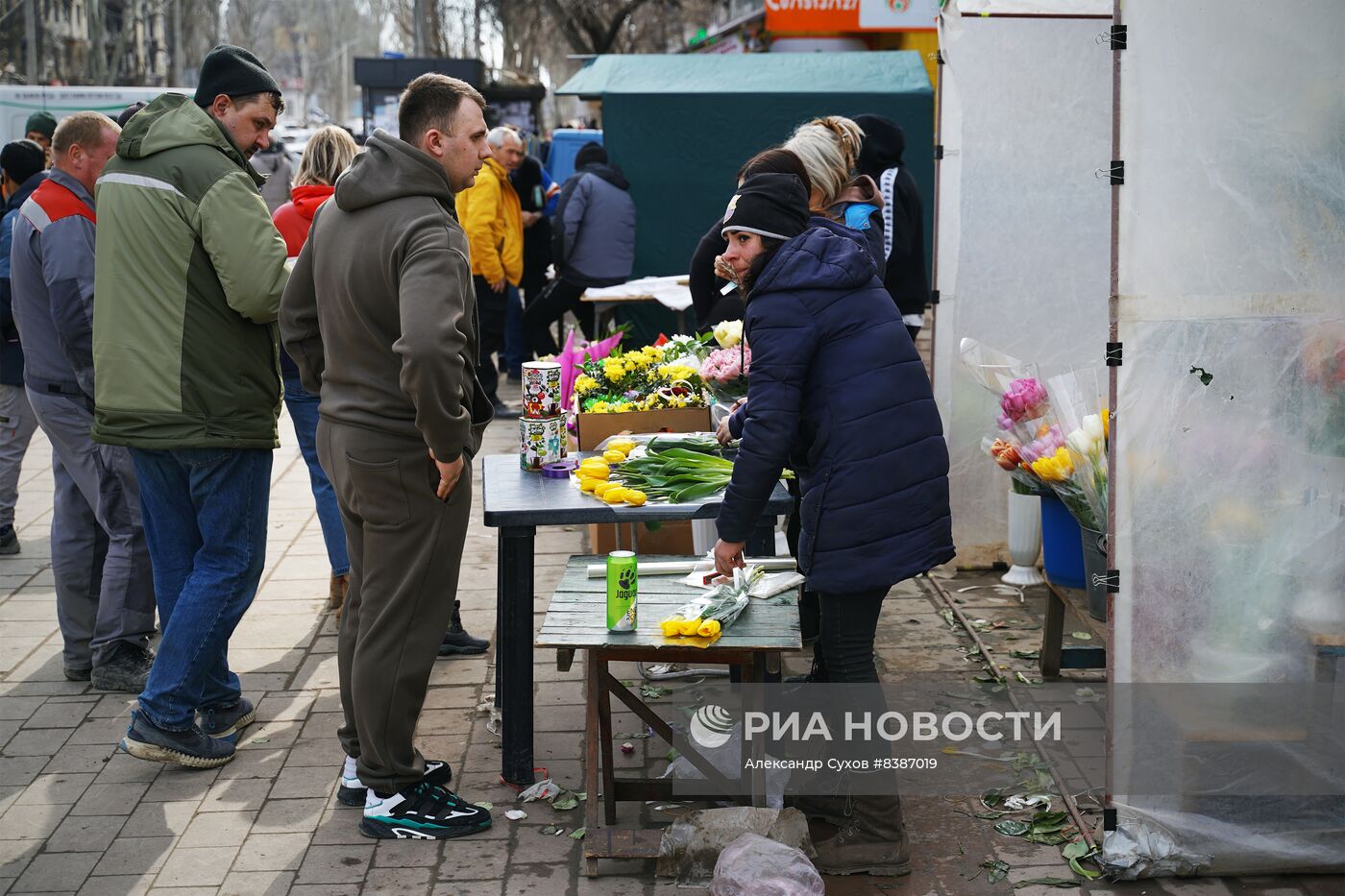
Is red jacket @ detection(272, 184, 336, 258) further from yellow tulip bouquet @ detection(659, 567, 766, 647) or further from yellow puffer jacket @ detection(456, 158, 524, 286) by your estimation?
yellow puffer jacket @ detection(456, 158, 524, 286)

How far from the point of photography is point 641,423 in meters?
5.44

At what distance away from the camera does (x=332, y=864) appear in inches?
152

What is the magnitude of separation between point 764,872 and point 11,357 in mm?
4773

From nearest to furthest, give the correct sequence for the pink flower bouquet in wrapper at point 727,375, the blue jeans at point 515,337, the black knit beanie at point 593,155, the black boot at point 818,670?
1. the black boot at point 818,670
2. the pink flower bouquet in wrapper at point 727,375
3. the black knit beanie at point 593,155
4. the blue jeans at point 515,337

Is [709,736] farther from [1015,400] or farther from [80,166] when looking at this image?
[80,166]

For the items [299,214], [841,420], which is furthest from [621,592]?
[299,214]

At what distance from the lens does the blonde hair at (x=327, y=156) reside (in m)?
5.54

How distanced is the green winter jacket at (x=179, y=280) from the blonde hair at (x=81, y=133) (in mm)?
765

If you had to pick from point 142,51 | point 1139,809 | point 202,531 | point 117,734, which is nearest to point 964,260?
point 1139,809

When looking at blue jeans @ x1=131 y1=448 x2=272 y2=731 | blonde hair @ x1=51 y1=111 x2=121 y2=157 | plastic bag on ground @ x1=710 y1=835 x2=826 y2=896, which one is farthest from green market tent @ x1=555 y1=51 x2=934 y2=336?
plastic bag on ground @ x1=710 y1=835 x2=826 y2=896

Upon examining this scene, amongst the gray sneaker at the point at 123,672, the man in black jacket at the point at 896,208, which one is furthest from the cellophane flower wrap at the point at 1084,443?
the gray sneaker at the point at 123,672

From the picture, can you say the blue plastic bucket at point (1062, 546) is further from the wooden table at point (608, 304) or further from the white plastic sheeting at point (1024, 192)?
the wooden table at point (608, 304)

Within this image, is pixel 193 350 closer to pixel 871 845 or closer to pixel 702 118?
pixel 871 845

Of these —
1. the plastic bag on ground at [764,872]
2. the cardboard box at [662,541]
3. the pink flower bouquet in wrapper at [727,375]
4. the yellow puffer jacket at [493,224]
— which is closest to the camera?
the plastic bag on ground at [764,872]
